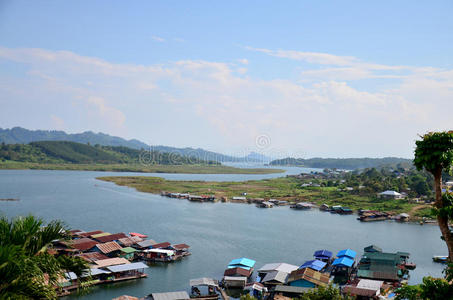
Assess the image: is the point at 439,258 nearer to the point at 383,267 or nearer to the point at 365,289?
the point at 383,267

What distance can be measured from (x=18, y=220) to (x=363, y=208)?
5001 centimetres

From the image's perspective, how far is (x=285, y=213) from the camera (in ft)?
153

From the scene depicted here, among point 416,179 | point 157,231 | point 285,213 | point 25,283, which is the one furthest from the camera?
point 416,179

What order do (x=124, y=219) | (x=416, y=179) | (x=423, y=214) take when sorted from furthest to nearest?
(x=416, y=179) → (x=423, y=214) → (x=124, y=219)

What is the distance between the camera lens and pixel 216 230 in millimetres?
34469

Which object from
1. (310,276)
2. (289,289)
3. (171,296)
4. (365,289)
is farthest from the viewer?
(310,276)

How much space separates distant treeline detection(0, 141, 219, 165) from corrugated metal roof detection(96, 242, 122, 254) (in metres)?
108

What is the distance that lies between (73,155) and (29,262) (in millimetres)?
143187

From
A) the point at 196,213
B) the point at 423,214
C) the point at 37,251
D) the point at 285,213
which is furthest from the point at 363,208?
the point at 37,251

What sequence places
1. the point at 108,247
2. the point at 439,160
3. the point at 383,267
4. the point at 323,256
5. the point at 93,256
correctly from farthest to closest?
the point at 323,256 → the point at 108,247 → the point at 93,256 → the point at 383,267 → the point at 439,160

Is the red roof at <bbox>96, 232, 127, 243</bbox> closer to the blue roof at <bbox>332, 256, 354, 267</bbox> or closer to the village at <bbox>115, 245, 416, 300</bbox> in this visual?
the village at <bbox>115, 245, 416, 300</bbox>

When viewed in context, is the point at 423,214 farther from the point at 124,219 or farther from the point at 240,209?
the point at 124,219

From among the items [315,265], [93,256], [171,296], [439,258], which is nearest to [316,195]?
[439,258]

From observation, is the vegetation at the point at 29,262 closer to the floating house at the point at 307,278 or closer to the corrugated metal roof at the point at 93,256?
the floating house at the point at 307,278
